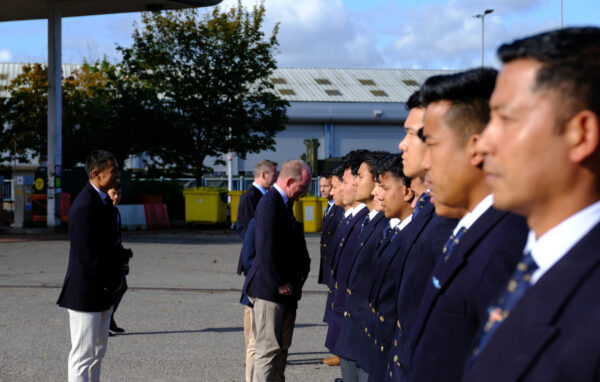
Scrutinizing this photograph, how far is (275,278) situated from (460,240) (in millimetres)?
3737

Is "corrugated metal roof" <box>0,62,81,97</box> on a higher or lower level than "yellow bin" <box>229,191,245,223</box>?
higher

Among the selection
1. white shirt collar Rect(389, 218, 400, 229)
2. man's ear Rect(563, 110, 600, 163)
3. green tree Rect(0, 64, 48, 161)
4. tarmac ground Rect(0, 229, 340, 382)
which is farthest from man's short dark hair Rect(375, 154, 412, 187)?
green tree Rect(0, 64, 48, 161)

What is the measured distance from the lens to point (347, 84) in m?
55.4

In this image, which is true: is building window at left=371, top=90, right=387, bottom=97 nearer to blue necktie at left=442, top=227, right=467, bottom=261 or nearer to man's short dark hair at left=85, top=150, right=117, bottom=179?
man's short dark hair at left=85, top=150, right=117, bottom=179

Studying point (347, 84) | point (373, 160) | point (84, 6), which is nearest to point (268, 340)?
point (373, 160)

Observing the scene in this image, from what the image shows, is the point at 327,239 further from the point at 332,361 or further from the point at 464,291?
the point at 464,291

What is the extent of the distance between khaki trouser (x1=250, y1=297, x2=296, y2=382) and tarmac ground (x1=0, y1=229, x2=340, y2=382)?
902mm

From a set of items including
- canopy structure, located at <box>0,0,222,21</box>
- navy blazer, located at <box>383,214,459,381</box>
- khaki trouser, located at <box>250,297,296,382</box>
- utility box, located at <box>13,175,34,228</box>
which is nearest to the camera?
navy blazer, located at <box>383,214,459,381</box>

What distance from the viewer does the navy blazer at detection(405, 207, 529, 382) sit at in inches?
80.0

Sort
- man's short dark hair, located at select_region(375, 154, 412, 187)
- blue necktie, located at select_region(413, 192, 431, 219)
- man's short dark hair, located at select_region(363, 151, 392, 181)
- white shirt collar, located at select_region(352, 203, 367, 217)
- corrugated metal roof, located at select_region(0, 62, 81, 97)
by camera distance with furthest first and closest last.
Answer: corrugated metal roof, located at select_region(0, 62, 81, 97), white shirt collar, located at select_region(352, 203, 367, 217), man's short dark hair, located at select_region(363, 151, 392, 181), man's short dark hair, located at select_region(375, 154, 412, 187), blue necktie, located at select_region(413, 192, 431, 219)

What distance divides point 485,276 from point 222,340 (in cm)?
647

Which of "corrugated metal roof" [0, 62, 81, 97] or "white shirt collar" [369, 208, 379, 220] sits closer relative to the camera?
"white shirt collar" [369, 208, 379, 220]

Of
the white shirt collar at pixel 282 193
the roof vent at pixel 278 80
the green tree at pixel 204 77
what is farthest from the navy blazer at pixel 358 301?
the roof vent at pixel 278 80

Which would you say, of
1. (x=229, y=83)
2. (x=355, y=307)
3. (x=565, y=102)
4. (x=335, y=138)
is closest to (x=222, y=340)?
(x=355, y=307)
